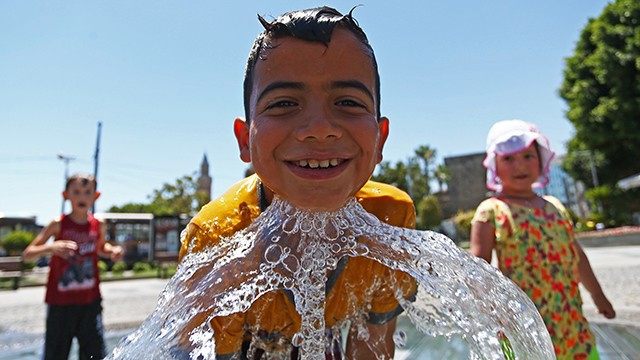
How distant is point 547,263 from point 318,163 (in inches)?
71.4

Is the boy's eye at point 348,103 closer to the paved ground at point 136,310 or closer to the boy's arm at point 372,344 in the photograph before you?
the boy's arm at point 372,344

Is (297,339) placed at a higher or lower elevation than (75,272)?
lower

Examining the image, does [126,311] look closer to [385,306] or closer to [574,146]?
[385,306]

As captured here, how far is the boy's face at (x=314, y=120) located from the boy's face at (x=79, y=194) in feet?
9.96

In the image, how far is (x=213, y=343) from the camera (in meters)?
1.41

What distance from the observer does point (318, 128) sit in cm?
114

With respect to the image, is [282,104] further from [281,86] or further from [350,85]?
[350,85]

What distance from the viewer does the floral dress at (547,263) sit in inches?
87.9

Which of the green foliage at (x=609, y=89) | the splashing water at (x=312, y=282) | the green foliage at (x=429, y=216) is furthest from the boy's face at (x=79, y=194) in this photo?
the green foliage at (x=429, y=216)

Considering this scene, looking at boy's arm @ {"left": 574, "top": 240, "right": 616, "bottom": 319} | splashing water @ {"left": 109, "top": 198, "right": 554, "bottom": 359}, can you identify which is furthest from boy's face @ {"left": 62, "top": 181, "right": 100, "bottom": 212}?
boy's arm @ {"left": 574, "top": 240, "right": 616, "bottom": 319}

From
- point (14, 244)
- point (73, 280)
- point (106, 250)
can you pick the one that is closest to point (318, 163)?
point (73, 280)

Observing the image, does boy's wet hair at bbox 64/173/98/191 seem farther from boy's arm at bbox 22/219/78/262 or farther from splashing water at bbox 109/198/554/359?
splashing water at bbox 109/198/554/359

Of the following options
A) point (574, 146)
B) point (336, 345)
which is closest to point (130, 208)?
point (574, 146)

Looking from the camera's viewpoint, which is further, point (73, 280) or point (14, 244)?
point (14, 244)
